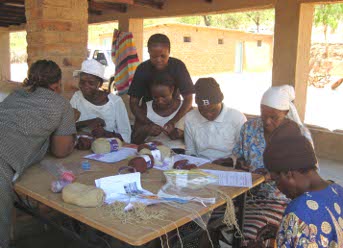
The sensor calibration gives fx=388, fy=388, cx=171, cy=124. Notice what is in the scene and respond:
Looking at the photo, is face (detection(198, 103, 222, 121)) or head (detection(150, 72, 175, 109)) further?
head (detection(150, 72, 175, 109))

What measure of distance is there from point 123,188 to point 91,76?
1.63 m

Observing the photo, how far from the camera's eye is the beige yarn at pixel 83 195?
1.83 metres

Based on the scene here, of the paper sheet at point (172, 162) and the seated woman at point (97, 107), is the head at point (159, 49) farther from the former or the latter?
the paper sheet at point (172, 162)

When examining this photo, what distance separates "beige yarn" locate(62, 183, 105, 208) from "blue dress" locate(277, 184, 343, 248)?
33.8 inches

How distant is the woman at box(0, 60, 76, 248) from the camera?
92.0 inches

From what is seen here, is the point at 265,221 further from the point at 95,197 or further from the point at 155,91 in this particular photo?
the point at 155,91

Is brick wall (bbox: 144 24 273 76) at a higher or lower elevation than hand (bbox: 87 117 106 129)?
higher

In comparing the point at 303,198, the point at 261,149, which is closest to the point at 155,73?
the point at 261,149

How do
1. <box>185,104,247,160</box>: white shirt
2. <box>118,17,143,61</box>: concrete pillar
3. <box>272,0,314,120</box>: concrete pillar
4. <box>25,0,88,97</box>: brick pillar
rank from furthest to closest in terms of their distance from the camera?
1. <box>118,17,143,61</box>: concrete pillar
2. <box>272,0,314,120</box>: concrete pillar
3. <box>25,0,88,97</box>: brick pillar
4. <box>185,104,247,160</box>: white shirt

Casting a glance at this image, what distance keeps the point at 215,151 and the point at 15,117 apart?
154cm

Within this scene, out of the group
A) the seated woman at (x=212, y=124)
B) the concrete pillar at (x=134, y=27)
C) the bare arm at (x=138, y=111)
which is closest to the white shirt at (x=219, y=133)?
the seated woman at (x=212, y=124)

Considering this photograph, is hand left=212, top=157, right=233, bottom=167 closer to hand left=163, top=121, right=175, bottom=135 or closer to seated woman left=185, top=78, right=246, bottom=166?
seated woman left=185, top=78, right=246, bottom=166

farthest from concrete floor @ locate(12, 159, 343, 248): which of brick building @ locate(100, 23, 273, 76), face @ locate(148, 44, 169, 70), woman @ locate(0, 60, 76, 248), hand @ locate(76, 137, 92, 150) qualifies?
Result: brick building @ locate(100, 23, 273, 76)

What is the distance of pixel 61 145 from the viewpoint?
2621 mm
